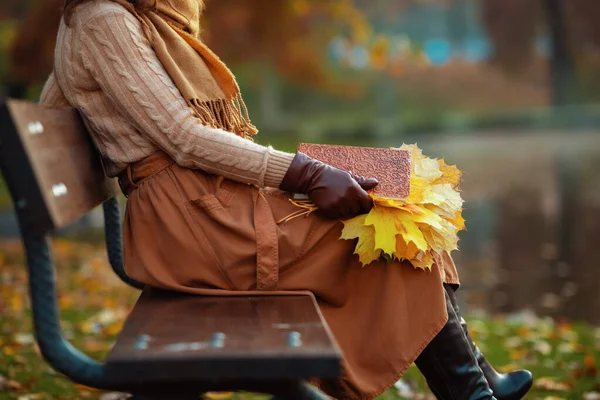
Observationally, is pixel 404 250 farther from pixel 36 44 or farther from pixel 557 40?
pixel 557 40

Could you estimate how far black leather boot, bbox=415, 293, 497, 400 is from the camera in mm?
2023

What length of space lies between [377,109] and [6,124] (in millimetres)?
20126

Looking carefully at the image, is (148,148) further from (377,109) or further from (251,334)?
(377,109)

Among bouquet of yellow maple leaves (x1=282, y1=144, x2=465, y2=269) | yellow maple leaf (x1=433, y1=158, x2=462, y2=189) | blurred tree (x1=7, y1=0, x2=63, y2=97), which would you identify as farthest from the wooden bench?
blurred tree (x1=7, y1=0, x2=63, y2=97)

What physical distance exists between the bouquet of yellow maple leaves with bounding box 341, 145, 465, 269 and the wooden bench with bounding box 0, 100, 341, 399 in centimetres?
20

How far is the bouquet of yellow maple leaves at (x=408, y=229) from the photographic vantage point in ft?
6.18

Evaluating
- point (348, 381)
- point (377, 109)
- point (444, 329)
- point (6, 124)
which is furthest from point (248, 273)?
point (377, 109)

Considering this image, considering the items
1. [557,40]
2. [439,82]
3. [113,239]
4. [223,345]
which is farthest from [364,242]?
[557,40]

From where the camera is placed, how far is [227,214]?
1988mm

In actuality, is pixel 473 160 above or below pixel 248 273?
below

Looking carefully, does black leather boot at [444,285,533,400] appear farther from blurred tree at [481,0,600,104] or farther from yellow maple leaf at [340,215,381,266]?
blurred tree at [481,0,600,104]

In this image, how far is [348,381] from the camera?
1.92 m

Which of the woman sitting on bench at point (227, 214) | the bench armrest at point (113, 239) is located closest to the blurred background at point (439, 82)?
the bench armrest at point (113, 239)

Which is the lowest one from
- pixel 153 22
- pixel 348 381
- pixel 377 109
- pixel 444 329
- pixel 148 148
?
pixel 377 109
